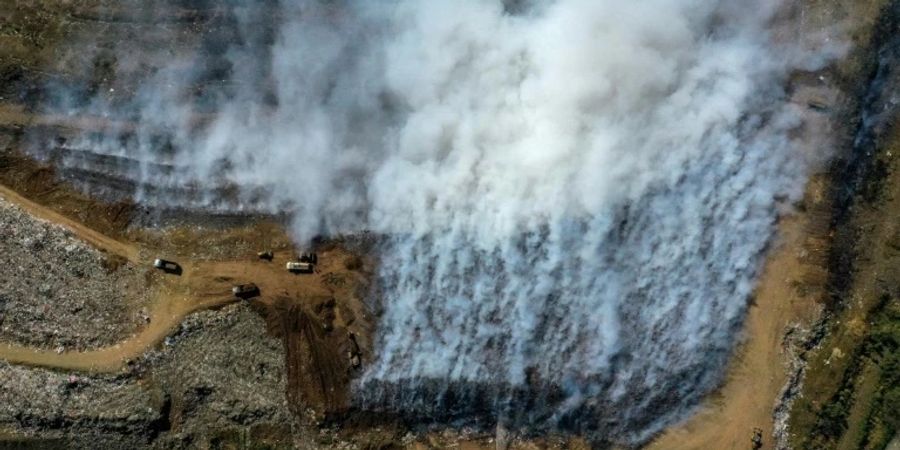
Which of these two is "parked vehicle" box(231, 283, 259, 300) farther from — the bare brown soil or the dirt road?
the dirt road

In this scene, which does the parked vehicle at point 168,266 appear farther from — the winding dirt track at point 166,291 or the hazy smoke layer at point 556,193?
the hazy smoke layer at point 556,193

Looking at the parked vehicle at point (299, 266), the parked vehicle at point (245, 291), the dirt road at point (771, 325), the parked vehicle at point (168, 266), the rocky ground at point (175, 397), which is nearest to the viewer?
the dirt road at point (771, 325)

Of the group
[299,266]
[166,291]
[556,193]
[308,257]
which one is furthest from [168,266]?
[556,193]

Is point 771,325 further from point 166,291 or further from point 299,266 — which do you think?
point 166,291

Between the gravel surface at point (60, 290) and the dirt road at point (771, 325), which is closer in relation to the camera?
the dirt road at point (771, 325)

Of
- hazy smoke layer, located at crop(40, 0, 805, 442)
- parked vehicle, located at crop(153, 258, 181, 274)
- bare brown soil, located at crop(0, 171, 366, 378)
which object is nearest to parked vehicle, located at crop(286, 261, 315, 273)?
bare brown soil, located at crop(0, 171, 366, 378)

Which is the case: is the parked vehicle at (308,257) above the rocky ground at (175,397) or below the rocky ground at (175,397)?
above

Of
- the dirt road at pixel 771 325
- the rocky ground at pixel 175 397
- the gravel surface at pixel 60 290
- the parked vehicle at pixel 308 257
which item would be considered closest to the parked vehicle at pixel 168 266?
the gravel surface at pixel 60 290

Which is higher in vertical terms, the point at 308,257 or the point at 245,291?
the point at 308,257
